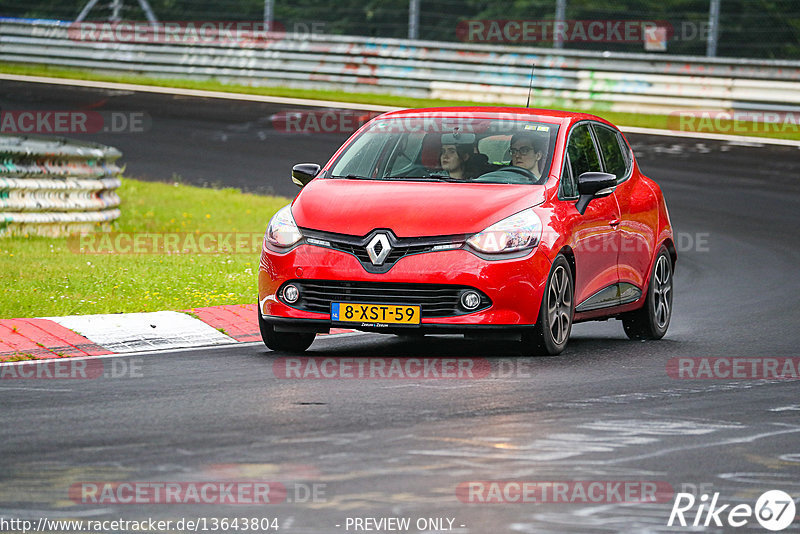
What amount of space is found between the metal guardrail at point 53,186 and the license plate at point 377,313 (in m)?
7.05

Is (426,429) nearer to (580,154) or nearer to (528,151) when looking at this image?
(528,151)

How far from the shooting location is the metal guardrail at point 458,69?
27031mm

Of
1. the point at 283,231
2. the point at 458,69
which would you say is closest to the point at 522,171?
the point at 283,231

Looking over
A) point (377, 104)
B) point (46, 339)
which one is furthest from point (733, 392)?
point (377, 104)

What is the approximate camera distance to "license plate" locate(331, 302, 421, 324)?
32.0 ft

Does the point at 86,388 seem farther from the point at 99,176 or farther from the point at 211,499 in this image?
the point at 99,176

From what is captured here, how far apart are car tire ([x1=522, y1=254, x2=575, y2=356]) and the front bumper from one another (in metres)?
0.10

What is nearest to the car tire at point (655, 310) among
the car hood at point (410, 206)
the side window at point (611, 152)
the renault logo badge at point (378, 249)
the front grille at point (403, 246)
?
the side window at point (611, 152)

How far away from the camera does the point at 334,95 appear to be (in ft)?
102

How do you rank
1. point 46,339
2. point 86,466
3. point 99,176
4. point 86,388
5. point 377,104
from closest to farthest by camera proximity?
1. point 86,466
2. point 86,388
3. point 46,339
4. point 99,176
5. point 377,104

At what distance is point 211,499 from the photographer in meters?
6.20

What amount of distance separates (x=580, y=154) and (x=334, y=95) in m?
20.1

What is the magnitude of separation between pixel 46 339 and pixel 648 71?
63.7ft

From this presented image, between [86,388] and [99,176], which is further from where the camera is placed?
[99,176]
